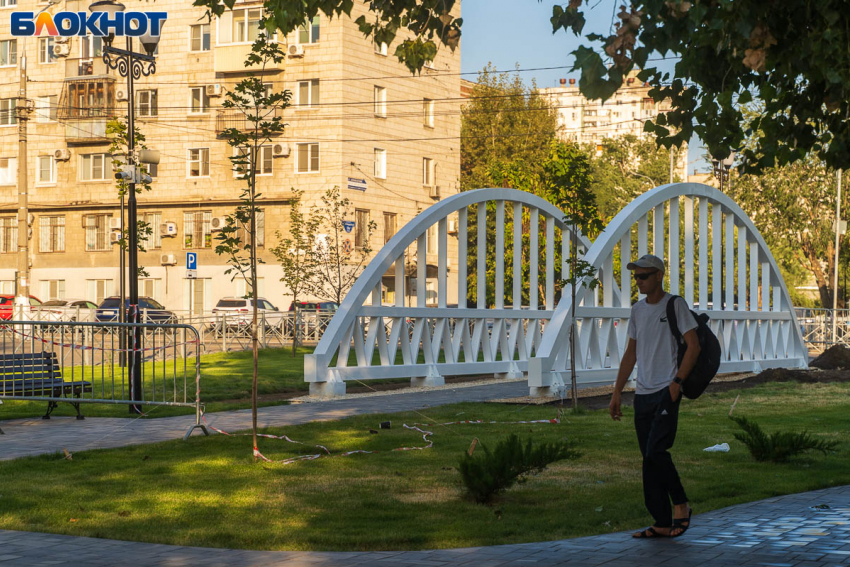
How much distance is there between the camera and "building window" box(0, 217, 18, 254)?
65500mm

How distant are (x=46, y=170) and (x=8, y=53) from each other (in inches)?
286

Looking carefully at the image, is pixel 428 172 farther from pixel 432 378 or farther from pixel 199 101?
pixel 432 378

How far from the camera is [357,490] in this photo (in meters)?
10.0

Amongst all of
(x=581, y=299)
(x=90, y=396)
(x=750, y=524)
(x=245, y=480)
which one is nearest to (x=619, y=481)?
(x=750, y=524)

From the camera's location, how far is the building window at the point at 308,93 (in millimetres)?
57000

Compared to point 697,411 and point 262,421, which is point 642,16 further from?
point 697,411

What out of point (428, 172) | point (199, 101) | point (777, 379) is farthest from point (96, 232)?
point (777, 379)

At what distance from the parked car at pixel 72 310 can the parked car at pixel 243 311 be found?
5.33 m

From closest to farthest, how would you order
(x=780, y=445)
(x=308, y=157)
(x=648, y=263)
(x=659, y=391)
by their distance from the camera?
(x=659, y=391) → (x=648, y=263) → (x=780, y=445) → (x=308, y=157)

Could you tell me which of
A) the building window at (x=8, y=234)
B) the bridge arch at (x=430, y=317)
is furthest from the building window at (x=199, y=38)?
the bridge arch at (x=430, y=317)

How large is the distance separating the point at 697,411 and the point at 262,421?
656 cm

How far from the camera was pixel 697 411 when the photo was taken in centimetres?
1792

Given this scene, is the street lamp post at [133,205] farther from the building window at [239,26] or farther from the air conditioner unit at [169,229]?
the air conditioner unit at [169,229]

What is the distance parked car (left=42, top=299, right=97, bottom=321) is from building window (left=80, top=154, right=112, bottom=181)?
8119mm
